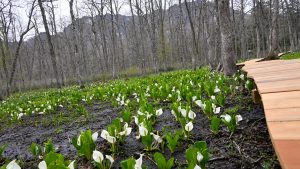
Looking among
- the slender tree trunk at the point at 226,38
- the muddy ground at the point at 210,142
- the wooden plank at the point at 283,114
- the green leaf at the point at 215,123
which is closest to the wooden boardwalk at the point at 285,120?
the wooden plank at the point at 283,114

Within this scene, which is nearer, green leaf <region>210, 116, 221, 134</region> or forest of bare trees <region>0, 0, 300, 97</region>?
green leaf <region>210, 116, 221, 134</region>

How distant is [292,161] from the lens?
110 centimetres

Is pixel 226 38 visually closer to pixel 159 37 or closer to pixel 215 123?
pixel 215 123

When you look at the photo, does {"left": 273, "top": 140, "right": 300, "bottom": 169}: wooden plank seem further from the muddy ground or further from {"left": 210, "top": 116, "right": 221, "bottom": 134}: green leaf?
{"left": 210, "top": 116, "right": 221, "bottom": 134}: green leaf

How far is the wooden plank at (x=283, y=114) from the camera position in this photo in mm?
1662

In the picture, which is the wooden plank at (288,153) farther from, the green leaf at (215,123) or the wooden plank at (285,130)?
the green leaf at (215,123)

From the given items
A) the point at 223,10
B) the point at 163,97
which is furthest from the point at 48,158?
the point at 223,10

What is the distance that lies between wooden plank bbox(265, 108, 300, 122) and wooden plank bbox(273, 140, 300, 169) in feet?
1.31

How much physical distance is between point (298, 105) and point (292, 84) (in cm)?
85

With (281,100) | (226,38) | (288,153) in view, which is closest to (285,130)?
(288,153)

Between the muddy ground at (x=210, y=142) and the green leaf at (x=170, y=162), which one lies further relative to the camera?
the muddy ground at (x=210, y=142)

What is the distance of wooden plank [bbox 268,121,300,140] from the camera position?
1341mm

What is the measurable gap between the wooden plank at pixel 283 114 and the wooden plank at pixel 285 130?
9 centimetres

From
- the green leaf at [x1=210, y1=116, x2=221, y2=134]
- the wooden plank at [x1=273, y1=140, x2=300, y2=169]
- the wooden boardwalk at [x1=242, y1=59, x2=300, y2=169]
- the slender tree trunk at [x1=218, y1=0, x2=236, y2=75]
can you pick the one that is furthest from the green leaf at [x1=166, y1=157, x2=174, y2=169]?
the slender tree trunk at [x1=218, y1=0, x2=236, y2=75]
